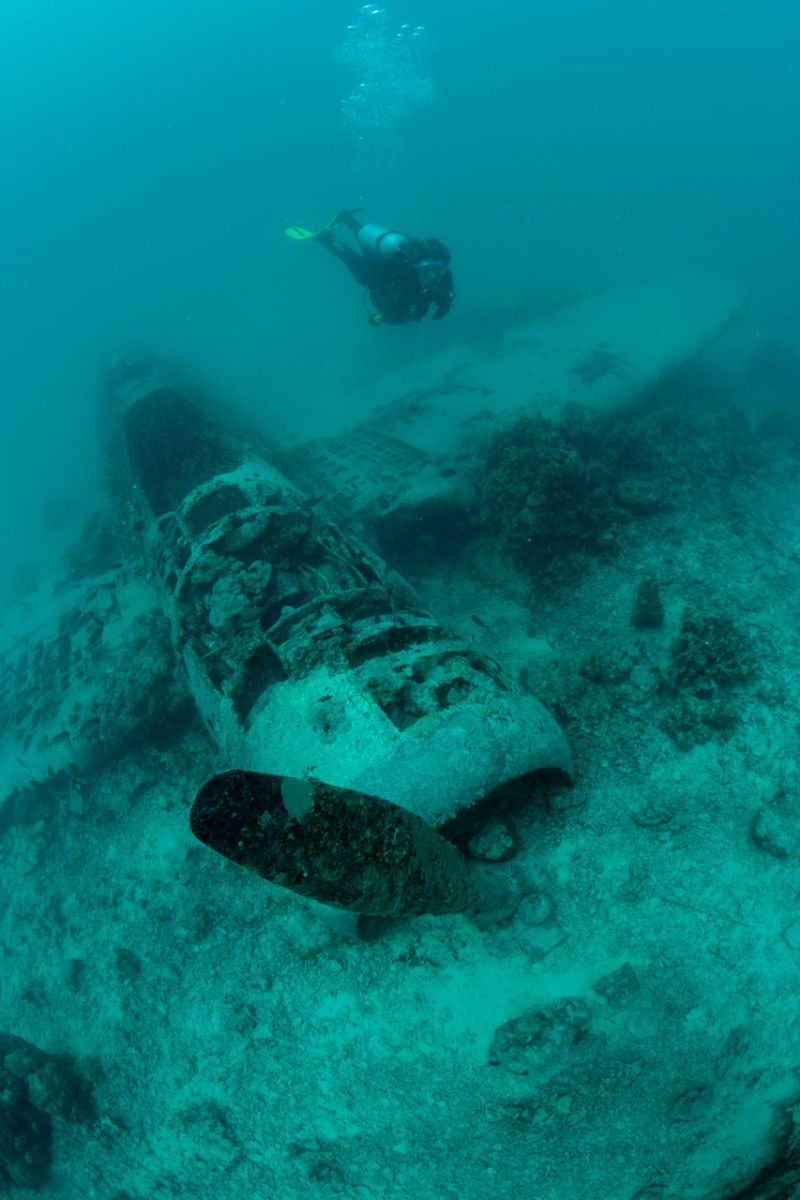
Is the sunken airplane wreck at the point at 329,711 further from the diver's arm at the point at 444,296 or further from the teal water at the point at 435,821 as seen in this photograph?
the diver's arm at the point at 444,296

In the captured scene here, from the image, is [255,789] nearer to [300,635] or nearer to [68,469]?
[300,635]

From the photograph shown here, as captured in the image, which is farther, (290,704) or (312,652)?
(312,652)

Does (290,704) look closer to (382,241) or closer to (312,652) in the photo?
(312,652)

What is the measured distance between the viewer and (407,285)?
467 inches

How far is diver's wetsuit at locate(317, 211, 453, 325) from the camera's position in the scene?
1150 centimetres

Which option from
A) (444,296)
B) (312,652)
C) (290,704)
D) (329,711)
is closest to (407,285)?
(444,296)

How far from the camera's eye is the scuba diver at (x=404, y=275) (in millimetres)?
11484

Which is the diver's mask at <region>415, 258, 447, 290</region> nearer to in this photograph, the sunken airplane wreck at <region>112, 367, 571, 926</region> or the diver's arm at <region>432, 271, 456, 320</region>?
the diver's arm at <region>432, 271, 456, 320</region>

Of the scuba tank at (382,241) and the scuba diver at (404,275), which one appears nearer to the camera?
the scuba diver at (404,275)

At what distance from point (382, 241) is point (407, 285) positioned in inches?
57.4

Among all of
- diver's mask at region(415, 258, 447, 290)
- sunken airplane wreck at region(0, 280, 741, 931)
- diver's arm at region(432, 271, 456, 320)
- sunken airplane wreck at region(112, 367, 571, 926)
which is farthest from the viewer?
diver's arm at region(432, 271, 456, 320)

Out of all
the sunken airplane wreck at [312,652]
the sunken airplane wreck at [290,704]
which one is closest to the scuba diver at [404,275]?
the sunken airplane wreck at [312,652]

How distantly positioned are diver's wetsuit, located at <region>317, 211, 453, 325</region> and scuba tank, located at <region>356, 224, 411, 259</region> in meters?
0.04

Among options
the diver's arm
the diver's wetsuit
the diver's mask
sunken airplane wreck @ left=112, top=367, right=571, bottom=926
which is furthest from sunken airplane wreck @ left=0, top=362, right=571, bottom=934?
the diver's arm
